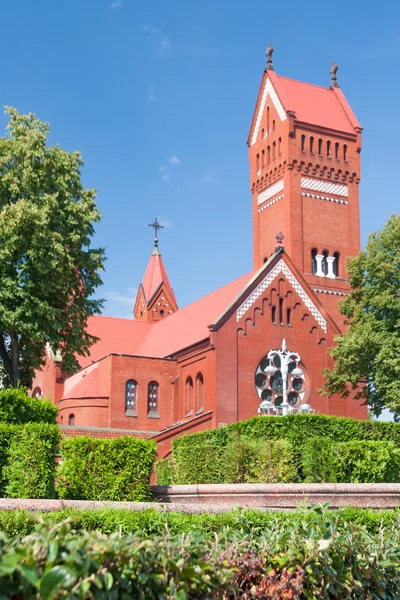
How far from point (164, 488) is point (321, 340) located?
25.9 m

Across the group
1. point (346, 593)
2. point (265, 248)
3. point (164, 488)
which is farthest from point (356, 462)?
point (265, 248)

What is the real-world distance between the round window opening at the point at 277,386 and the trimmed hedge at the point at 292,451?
967cm

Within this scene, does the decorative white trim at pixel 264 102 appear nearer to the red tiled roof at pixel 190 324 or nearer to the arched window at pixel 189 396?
the red tiled roof at pixel 190 324

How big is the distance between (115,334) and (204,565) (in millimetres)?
50516

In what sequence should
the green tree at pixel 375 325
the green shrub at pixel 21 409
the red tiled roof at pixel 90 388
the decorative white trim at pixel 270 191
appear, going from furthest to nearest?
1. the decorative white trim at pixel 270 191
2. the red tiled roof at pixel 90 388
3. the green tree at pixel 375 325
4. the green shrub at pixel 21 409

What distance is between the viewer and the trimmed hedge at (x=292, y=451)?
20219 millimetres

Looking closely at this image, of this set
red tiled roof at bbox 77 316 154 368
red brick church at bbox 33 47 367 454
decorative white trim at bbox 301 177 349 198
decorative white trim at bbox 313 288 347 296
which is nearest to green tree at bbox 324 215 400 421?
red brick church at bbox 33 47 367 454

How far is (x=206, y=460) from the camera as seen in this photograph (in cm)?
2411

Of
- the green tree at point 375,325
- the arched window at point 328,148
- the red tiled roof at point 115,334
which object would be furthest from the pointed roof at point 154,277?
the green tree at point 375,325

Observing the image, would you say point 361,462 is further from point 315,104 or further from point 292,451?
point 315,104

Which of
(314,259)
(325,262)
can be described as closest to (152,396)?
(314,259)

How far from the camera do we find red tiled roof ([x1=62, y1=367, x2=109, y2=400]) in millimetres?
43938

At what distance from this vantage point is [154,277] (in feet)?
228

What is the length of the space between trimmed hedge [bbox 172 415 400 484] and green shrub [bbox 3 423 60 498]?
6.54 meters
